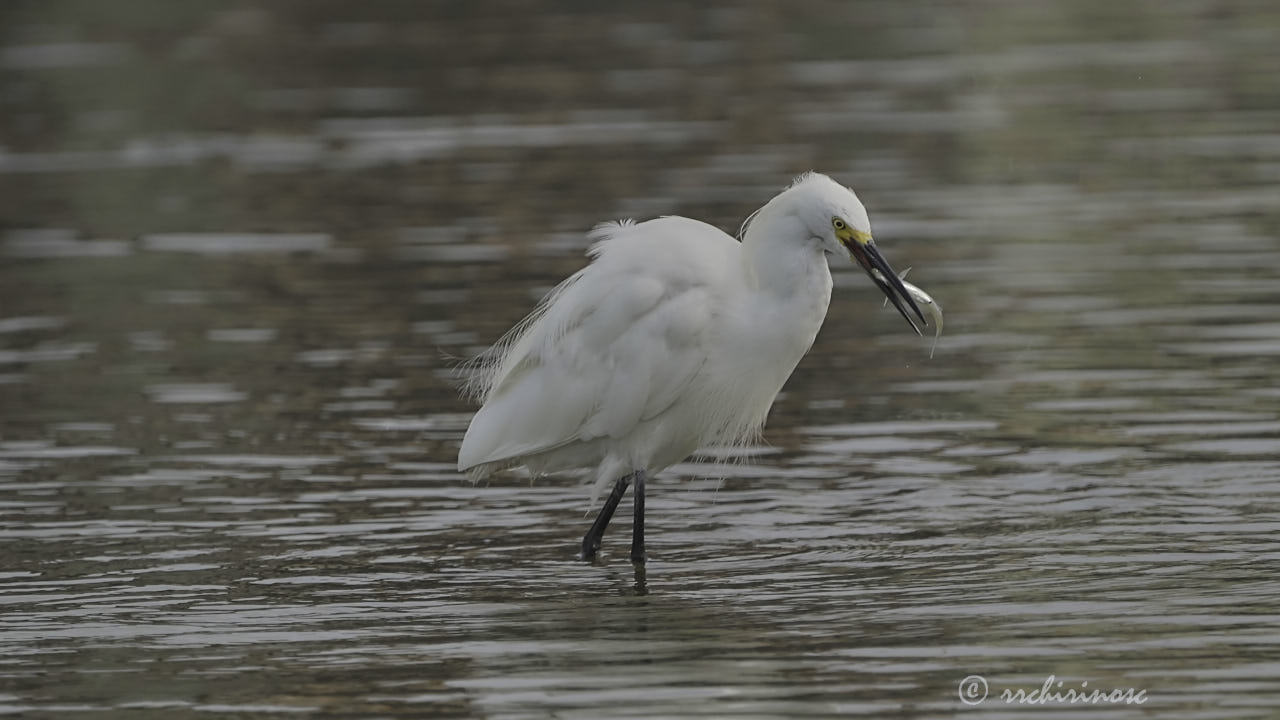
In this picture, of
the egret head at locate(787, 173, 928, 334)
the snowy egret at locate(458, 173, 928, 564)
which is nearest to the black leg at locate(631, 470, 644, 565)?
the snowy egret at locate(458, 173, 928, 564)

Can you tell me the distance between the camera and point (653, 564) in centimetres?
1016

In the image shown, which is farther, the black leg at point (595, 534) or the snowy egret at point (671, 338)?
the black leg at point (595, 534)

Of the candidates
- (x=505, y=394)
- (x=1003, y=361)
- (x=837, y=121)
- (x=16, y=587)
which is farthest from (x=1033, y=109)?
(x=16, y=587)

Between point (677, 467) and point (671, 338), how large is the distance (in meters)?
2.43

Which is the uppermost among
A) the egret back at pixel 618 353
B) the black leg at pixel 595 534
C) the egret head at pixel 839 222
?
the egret head at pixel 839 222

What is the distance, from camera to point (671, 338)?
32.8 feet

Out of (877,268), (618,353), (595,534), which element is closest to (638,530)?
(595,534)

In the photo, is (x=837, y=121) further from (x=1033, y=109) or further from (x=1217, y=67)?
(x=1217, y=67)

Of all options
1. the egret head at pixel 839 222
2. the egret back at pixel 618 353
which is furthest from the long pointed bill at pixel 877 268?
the egret back at pixel 618 353

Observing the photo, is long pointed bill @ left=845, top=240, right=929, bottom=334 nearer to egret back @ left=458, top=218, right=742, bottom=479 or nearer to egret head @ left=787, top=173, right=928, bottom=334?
egret head @ left=787, top=173, right=928, bottom=334

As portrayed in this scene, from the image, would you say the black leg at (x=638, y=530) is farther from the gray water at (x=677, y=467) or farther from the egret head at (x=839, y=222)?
the egret head at (x=839, y=222)

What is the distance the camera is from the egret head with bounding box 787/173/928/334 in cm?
964

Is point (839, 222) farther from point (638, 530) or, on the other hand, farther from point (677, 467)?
point (677, 467)

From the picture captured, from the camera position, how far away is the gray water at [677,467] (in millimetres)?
8430
